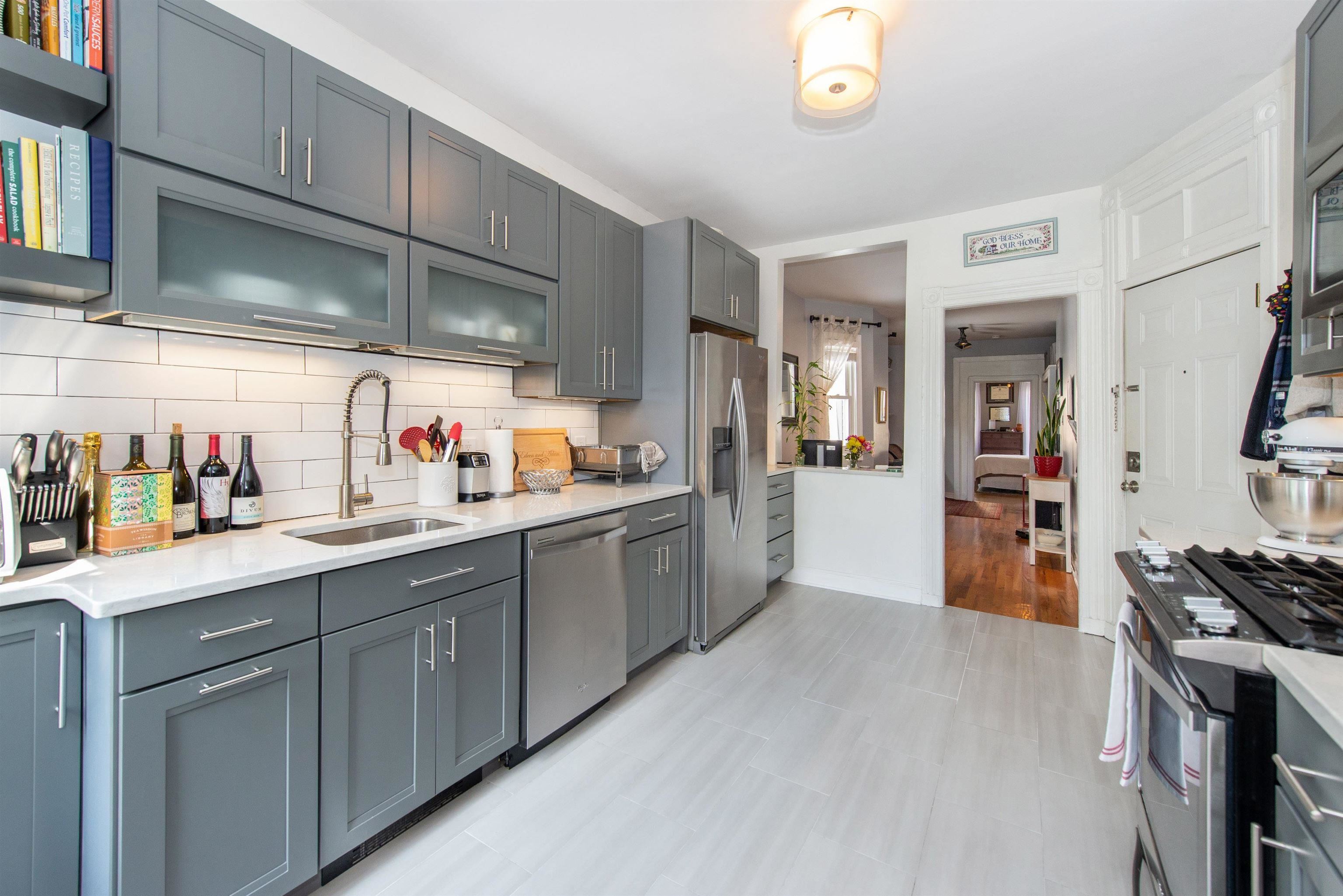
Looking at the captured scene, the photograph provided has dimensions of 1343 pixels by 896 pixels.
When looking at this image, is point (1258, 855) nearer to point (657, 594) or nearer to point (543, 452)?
point (657, 594)

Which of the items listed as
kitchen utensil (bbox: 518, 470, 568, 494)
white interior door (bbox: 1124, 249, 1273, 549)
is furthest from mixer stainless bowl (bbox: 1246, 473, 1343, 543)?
kitchen utensil (bbox: 518, 470, 568, 494)

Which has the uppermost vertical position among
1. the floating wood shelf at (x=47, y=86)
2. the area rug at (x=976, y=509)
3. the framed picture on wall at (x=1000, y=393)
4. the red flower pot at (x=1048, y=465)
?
the framed picture on wall at (x=1000, y=393)

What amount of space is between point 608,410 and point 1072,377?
12.4 ft

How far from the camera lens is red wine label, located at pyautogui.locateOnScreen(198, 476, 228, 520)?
165 centimetres

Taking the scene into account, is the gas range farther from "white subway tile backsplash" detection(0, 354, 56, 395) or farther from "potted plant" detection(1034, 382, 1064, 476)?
"potted plant" detection(1034, 382, 1064, 476)

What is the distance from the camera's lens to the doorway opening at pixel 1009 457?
422 cm

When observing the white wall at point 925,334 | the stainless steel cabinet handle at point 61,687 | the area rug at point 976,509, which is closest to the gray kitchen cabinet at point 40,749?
the stainless steel cabinet handle at point 61,687

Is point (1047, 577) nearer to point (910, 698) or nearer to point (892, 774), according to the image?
point (910, 698)

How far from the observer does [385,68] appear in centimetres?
217

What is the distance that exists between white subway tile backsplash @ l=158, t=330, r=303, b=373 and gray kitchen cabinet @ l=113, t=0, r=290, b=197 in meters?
0.54

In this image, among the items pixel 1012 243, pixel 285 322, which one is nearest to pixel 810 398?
pixel 1012 243

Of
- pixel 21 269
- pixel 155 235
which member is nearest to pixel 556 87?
pixel 155 235

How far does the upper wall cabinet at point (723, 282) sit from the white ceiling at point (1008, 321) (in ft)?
9.18

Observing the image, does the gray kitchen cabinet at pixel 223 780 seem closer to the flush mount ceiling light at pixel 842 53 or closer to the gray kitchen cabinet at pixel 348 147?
the gray kitchen cabinet at pixel 348 147
